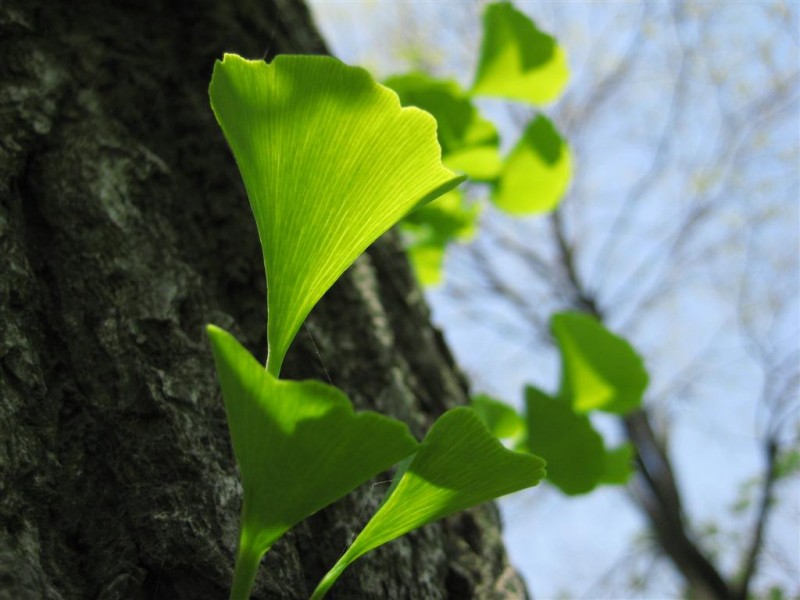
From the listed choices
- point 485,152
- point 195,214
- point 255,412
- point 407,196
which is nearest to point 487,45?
point 485,152

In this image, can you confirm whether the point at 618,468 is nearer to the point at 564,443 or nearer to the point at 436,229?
the point at 564,443

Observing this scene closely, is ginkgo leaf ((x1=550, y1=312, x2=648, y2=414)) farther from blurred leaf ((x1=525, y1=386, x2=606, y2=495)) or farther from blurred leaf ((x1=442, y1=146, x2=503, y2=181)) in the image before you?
blurred leaf ((x1=442, y1=146, x2=503, y2=181))

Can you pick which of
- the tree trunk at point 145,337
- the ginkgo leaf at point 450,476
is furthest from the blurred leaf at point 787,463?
the ginkgo leaf at point 450,476

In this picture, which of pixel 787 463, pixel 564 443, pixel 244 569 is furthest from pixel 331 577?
pixel 787 463

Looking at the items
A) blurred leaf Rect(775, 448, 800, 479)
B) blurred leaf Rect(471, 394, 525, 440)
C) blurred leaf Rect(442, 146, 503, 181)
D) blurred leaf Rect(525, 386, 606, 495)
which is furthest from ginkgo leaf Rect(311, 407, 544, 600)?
blurred leaf Rect(775, 448, 800, 479)

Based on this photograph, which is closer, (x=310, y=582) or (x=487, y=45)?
(x=310, y=582)

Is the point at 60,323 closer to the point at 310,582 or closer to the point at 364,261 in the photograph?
the point at 310,582

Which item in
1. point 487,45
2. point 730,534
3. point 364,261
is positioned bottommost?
point 730,534

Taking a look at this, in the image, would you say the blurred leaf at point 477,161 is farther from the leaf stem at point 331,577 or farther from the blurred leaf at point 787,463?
the blurred leaf at point 787,463

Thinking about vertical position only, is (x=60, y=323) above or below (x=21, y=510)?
above
